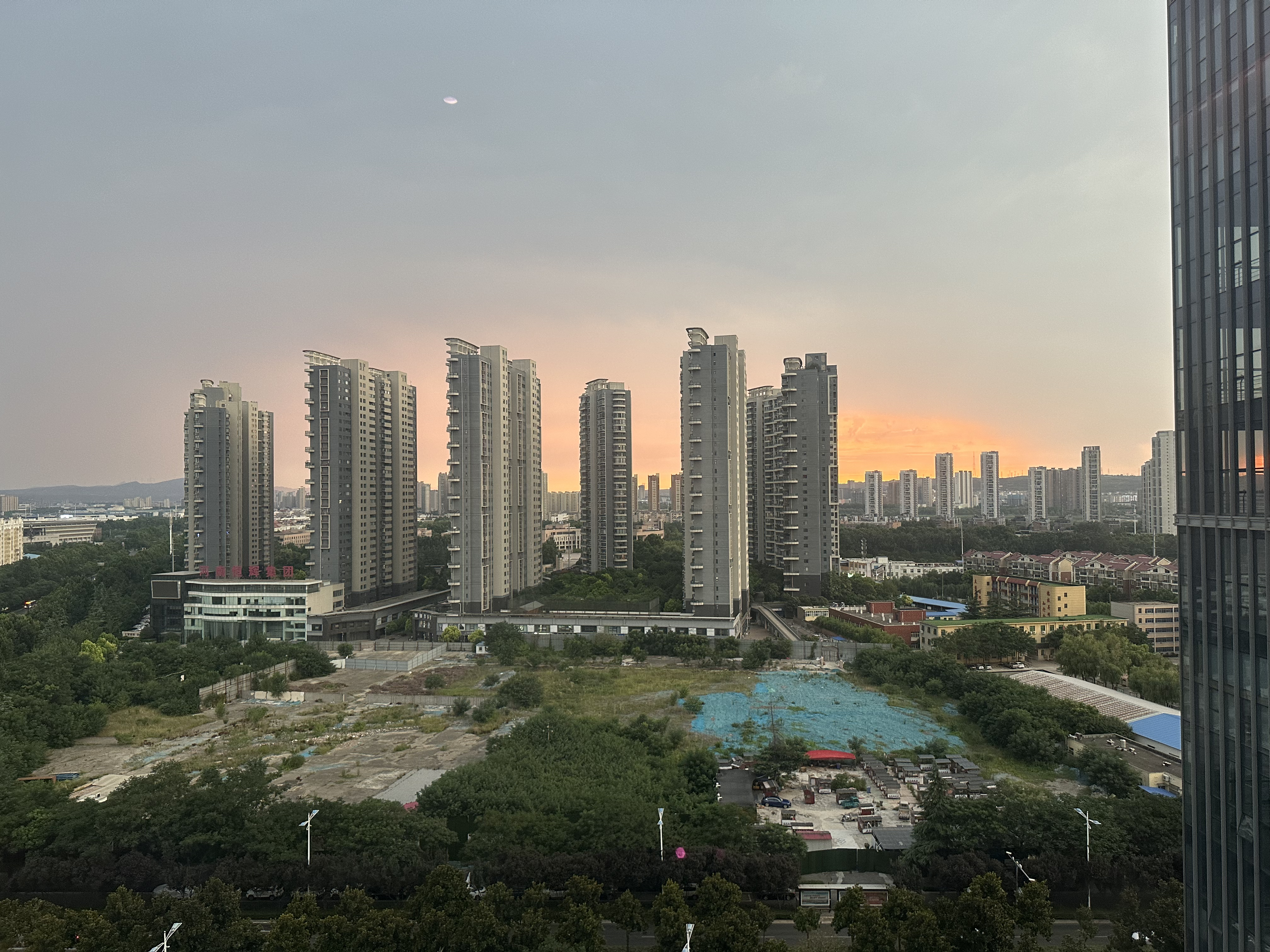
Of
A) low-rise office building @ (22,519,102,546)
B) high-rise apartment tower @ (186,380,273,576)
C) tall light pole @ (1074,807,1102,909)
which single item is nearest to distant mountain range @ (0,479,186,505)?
low-rise office building @ (22,519,102,546)

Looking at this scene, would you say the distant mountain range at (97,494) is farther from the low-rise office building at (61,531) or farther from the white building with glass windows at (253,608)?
the white building with glass windows at (253,608)

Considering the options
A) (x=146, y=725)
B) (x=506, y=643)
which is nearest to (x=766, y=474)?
(x=506, y=643)

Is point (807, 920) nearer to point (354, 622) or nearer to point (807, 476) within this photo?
point (354, 622)

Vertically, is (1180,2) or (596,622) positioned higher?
(1180,2)

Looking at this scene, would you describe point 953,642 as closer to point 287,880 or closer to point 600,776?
point 600,776

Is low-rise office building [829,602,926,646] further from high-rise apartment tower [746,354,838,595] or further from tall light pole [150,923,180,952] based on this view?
tall light pole [150,923,180,952]

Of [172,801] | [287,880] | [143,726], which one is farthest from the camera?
[143,726]

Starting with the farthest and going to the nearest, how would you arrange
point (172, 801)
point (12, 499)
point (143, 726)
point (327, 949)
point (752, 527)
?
point (12, 499) < point (752, 527) < point (143, 726) < point (172, 801) < point (327, 949)

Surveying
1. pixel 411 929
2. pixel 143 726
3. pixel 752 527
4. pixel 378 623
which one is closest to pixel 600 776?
pixel 411 929
